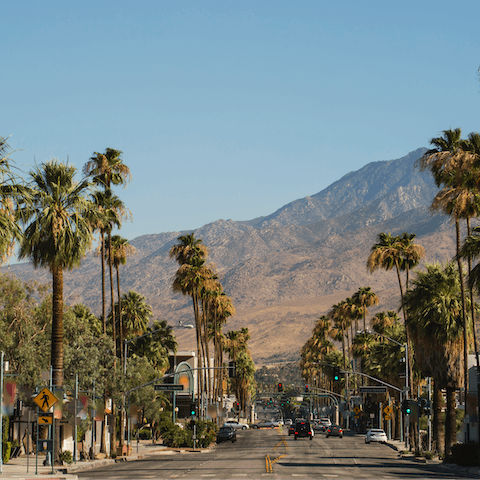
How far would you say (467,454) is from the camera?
40.8 meters

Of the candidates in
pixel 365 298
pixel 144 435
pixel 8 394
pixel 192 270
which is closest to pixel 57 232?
pixel 8 394

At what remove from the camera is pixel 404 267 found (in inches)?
2571

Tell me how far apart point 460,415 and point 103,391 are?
157ft

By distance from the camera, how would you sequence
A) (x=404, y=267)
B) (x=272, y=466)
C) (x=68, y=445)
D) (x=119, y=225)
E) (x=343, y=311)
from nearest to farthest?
(x=272, y=466) < (x=68, y=445) < (x=119, y=225) < (x=404, y=267) < (x=343, y=311)

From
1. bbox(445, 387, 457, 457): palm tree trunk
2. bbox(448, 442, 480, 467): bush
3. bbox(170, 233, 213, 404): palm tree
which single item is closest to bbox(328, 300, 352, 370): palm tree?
bbox(170, 233, 213, 404): palm tree

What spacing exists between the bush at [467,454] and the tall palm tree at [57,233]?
22.4 metres

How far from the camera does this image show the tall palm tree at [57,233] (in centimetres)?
3856

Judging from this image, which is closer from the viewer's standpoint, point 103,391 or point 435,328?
point 435,328

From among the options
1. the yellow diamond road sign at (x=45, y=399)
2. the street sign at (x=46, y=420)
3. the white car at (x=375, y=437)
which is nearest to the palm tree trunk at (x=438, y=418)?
the white car at (x=375, y=437)

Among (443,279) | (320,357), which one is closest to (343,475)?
(443,279)

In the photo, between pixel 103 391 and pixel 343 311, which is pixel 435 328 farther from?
pixel 343 311

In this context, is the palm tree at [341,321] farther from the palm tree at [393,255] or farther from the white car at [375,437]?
the palm tree at [393,255]

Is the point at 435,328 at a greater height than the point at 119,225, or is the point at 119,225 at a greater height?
the point at 119,225

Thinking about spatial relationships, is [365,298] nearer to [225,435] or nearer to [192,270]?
[225,435]
